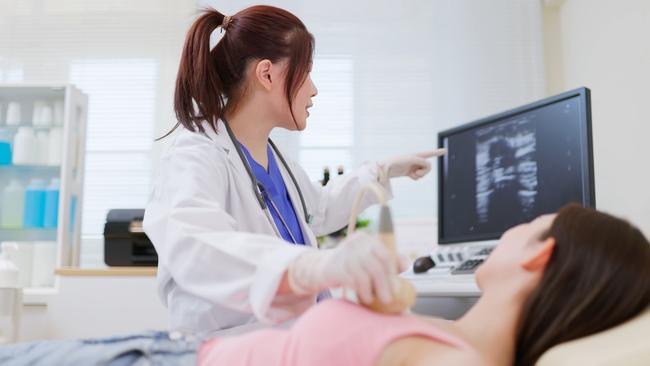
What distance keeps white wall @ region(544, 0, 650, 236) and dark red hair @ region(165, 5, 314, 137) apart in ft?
4.32

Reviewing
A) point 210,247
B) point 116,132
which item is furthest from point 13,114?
point 210,247

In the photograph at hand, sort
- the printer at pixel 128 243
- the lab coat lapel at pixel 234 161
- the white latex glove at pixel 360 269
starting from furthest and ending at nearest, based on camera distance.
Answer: the printer at pixel 128 243 < the lab coat lapel at pixel 234 161 < the white latex glove at pixel 360 269

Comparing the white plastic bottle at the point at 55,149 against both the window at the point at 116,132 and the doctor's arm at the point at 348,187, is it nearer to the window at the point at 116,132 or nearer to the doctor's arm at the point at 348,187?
the window at the point at 116,132

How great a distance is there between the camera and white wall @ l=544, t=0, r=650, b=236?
2.19 meters

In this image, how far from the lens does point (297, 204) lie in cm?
157

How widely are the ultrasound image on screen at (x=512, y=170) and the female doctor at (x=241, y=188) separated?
0.40m

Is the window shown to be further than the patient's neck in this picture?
Yes

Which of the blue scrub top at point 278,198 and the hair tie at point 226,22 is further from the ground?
the hair tie at point 226,22

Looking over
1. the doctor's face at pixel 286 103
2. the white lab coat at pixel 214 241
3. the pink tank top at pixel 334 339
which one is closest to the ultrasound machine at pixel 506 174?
the white lab coat at pixel 214 241

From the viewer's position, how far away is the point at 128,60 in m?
3.62

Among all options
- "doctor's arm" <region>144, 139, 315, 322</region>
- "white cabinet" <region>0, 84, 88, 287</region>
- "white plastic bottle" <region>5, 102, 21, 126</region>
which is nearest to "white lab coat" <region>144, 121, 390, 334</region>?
"doctor's arm" <region>144, 139, 315, 322</region>

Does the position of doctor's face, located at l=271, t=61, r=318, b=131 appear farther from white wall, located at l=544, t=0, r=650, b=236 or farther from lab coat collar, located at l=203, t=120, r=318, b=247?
white wall, located at l=544, t=0, r=650, b=236

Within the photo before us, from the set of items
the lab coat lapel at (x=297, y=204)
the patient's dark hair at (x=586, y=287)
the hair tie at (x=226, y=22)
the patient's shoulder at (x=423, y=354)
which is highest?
the hair tie at (x=226, y=22)

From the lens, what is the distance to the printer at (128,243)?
287cm
